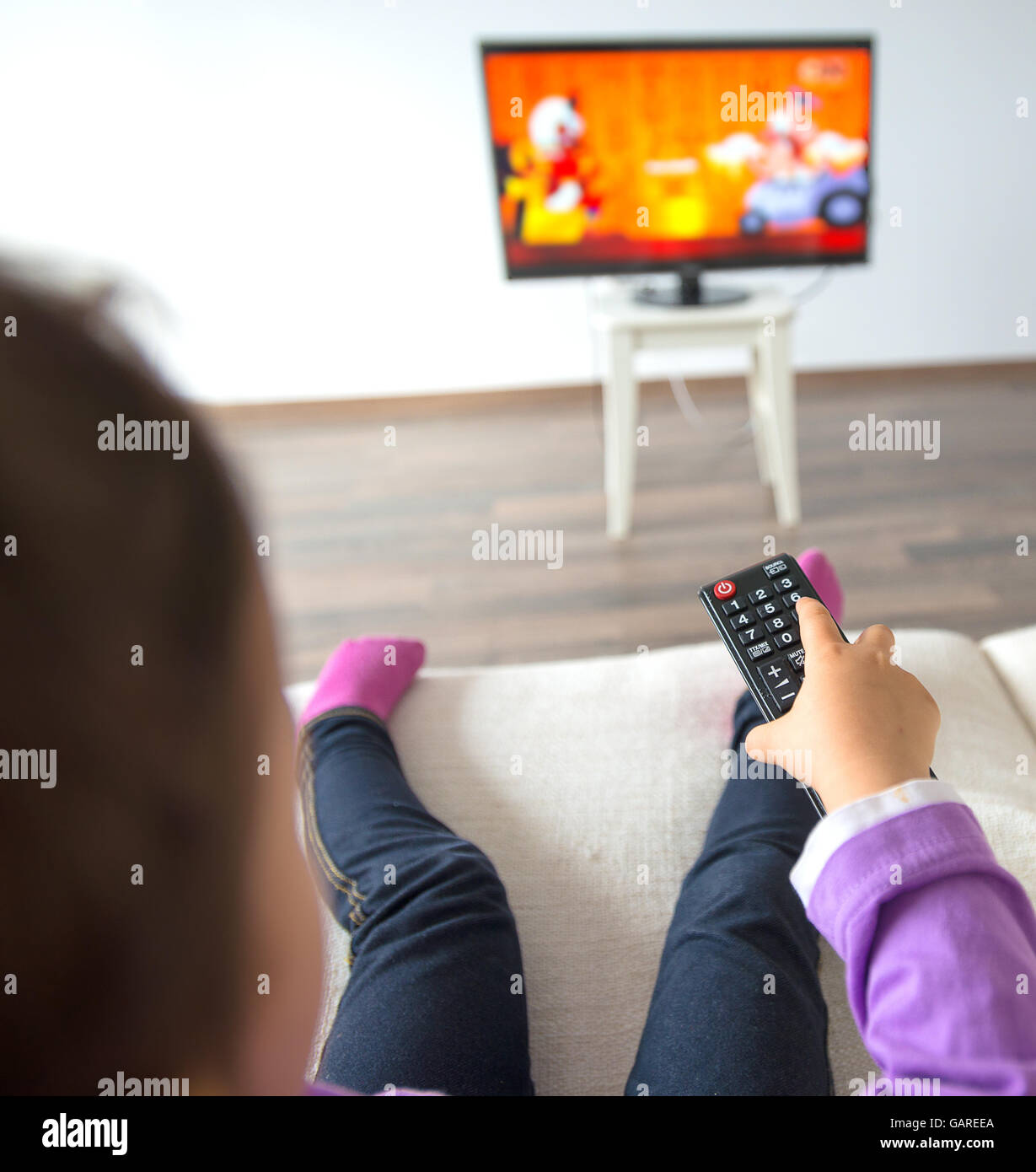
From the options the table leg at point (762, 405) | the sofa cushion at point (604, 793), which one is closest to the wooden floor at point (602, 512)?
the table leg at point (762, 405)

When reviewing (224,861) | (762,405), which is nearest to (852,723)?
(224,861)

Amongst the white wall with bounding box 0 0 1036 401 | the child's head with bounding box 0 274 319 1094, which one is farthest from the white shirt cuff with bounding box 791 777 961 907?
the white wall with bounding box 0 0 1036 401

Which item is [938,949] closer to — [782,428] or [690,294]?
[782,428]

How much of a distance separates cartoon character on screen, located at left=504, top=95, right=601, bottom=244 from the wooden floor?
573 mm

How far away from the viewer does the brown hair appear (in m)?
0.22

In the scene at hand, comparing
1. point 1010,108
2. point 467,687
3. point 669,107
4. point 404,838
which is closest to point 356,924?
point 404,838

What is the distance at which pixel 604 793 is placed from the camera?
728mm

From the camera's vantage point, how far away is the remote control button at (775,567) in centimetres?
49

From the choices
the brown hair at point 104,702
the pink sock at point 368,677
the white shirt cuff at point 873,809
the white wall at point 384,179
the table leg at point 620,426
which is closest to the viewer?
the brown hair at point 104,702

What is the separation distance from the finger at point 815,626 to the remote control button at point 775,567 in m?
0.04

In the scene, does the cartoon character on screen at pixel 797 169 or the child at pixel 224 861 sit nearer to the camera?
the child at pixel 224 861

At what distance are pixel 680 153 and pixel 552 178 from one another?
0.25 m

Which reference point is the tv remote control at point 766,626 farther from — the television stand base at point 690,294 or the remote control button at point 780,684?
the television stand base at point 690,294

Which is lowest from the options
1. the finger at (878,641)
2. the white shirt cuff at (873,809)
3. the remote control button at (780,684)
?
the white shirt cuff at (873,809)
